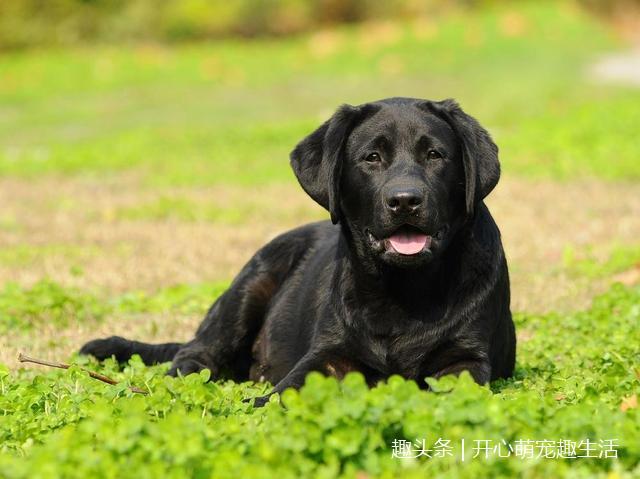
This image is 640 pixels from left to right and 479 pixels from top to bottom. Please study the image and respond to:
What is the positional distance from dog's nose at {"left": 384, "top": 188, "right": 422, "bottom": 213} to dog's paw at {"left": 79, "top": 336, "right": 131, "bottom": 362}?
2.33 metres

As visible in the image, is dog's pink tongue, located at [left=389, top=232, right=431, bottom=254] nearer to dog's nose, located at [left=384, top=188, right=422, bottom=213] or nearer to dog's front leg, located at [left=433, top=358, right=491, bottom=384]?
dog's nose, located at [left=384, top=188, right=422, bottom=213]

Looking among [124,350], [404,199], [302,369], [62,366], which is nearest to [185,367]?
[124,350]

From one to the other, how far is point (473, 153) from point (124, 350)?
2.51 m

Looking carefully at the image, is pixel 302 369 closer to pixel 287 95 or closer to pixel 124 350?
pixel 124 350

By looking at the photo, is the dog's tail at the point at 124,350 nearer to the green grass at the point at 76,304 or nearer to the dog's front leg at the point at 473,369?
the green grass at the point at 76,304

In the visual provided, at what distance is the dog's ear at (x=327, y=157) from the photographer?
5.77 m

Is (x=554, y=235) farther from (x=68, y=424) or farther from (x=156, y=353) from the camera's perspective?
(x=68, y=424)

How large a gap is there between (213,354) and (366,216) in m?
1.79

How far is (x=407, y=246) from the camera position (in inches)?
213

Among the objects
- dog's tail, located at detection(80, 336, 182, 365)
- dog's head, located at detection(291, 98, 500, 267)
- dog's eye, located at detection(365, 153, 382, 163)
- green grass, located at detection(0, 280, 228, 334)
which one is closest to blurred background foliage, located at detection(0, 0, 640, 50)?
green grass, located at detection(0, 280, 228, 334)

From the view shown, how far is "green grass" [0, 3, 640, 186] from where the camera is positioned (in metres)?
18.7

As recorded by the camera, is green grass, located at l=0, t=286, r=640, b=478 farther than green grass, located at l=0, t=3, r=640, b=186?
No

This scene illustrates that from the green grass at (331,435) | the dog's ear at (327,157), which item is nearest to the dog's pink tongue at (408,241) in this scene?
the dog's ear at (327,157)

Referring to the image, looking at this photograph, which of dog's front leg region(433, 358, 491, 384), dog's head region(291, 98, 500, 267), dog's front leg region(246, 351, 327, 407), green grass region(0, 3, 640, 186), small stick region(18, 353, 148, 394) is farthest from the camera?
green grass region(0, 3, 640, 186)
